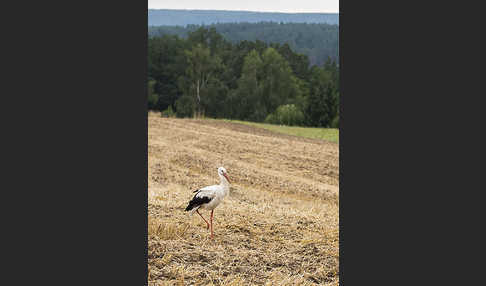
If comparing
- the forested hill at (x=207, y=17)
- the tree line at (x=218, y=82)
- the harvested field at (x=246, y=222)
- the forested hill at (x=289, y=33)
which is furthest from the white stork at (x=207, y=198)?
the forested hill at (x=207, y=17)

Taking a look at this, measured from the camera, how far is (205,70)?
5375 centimetres

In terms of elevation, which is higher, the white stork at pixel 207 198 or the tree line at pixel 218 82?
the tree line at pixel 218 82

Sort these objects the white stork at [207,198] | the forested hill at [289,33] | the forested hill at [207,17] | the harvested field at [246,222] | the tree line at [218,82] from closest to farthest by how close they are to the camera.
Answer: the harvested field at [246,222]
the white stork at [207,198]
the tree line at [218,82]
the forested hill at [289,33]
the forested hill at [207,17]

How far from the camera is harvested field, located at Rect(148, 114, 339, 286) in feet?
14.6

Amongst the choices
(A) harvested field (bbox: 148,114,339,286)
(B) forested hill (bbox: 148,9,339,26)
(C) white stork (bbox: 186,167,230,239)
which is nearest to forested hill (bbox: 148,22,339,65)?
(B) forested hill (bbox: 148,9,339,26)

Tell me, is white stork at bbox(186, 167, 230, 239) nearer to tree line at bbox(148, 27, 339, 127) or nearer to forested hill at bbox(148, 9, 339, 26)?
tree line at bbox(148, 27, 339, 127)

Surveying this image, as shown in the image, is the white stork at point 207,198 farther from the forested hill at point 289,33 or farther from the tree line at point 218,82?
the forested hill at point 289,33

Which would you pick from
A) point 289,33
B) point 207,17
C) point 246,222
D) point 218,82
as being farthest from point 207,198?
point 207,17

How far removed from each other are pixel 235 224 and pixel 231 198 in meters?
3.58

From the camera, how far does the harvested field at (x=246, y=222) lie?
14.6ft

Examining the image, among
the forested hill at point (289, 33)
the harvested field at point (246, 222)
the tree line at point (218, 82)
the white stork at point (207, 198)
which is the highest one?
the forested hill at point (289, 33)

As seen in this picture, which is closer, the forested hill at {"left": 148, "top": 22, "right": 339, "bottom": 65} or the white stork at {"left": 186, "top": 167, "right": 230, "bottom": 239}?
the white stork at {"left": 186, "top": 167, "right": 230, "bottom": 239}

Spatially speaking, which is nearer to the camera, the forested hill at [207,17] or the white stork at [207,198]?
the white stork at [207,198]
